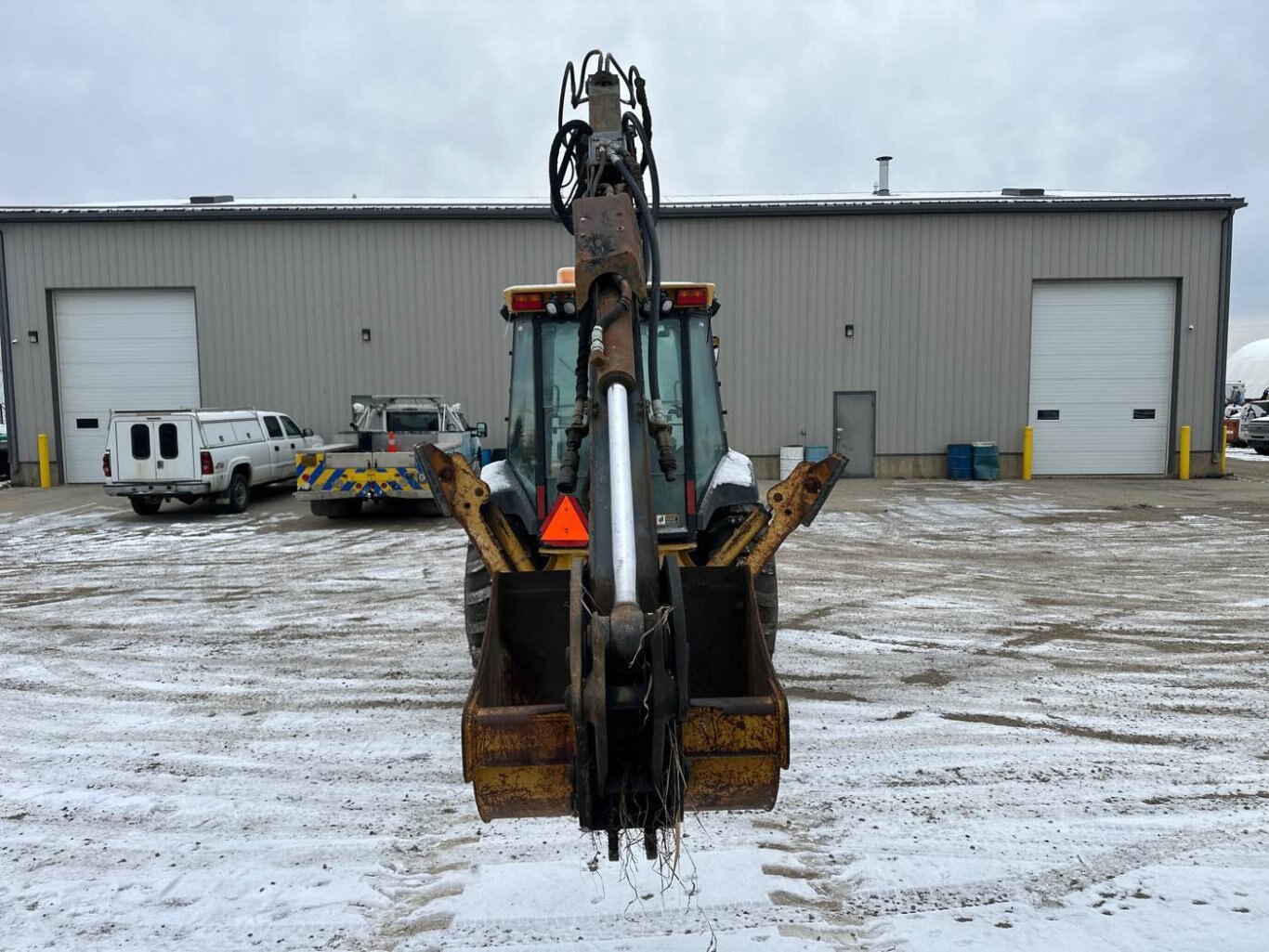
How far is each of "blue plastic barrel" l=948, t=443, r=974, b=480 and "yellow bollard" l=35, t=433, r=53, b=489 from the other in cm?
2053

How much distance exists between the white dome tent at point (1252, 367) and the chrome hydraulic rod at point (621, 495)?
49.0 m

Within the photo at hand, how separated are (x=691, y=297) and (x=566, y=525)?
76.9 inches

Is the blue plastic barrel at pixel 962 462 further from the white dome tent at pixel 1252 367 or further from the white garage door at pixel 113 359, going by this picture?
the white dome tent at pixel 1252 367

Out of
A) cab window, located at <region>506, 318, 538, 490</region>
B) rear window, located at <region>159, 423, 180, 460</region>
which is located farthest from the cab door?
cab window, located at <region>506, 318, 538, 490</region>

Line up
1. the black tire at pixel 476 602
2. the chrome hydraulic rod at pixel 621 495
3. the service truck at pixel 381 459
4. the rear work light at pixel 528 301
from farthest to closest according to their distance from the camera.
→ the service truck at pixel 381 459
the rear work light at pixel 528 301
the black tire at pixel 476 602
the chrome hydraulic rod at pixel 621 495

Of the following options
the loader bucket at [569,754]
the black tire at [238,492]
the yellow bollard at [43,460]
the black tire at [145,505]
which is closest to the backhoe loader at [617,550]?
the loader bucket at [569,754]

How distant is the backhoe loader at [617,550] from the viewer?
2.71 m

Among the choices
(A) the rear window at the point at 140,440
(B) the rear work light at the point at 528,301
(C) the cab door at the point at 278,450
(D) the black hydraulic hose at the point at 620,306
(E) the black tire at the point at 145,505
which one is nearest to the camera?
(D) the black hydraulic hose at the point at 620,306

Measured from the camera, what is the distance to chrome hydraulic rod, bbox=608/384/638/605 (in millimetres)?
2828

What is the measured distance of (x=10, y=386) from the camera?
19766 millimetres

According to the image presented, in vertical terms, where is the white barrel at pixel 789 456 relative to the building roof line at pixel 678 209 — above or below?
below

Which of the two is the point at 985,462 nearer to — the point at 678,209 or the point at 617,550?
the point at 678,209

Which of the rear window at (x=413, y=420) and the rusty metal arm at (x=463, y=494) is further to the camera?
the rear window at (x=413, y=420)

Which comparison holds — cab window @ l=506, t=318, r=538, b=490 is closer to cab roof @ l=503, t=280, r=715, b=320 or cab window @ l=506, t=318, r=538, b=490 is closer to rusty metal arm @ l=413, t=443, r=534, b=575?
cab roof @ l=503, t=280, r=715, b=320
